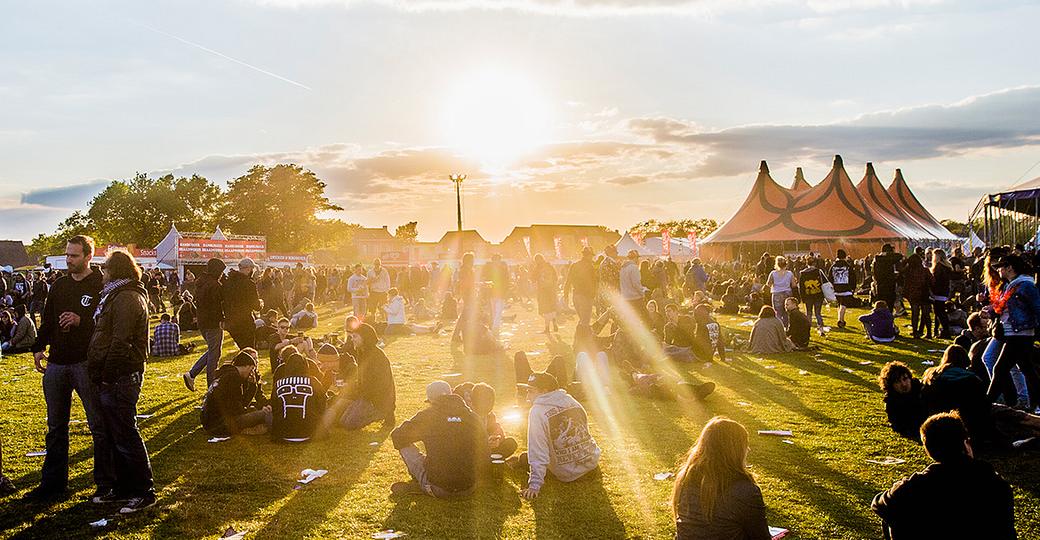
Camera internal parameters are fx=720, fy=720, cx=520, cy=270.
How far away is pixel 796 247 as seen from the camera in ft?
134

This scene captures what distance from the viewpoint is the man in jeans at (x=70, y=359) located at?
5.90 meters

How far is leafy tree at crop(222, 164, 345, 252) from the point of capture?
73.9m

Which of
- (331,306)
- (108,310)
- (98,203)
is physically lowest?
(331,306)

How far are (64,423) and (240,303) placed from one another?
427cm

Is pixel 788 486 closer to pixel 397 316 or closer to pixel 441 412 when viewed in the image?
pixel 441 412

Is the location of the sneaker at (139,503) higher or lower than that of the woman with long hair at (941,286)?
lower

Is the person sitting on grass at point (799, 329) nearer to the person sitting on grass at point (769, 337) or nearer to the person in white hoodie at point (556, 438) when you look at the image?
the person sitting on grass at point (769, 337)

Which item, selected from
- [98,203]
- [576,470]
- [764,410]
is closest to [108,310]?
[576,470]

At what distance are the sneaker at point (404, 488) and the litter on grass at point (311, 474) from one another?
0.86 metres

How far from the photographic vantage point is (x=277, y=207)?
7425cm

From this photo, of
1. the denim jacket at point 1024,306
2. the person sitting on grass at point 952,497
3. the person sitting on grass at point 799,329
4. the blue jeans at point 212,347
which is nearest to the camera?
the person sitting on grass at point 952,497

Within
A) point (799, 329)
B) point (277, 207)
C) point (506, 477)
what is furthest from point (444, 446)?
point (277, 207)

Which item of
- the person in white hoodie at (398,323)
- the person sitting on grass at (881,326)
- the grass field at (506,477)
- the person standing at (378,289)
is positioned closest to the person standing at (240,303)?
the grass field at (506,477)

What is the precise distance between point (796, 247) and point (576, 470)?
124ft
